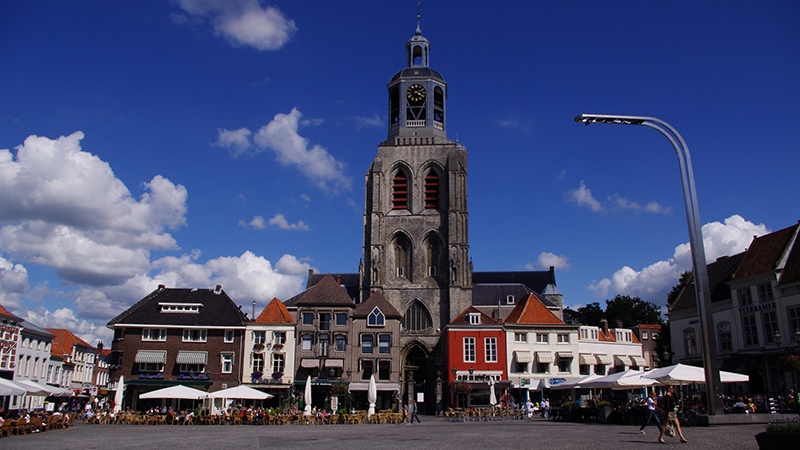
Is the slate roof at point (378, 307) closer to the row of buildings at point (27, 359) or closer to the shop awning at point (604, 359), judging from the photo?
the shop awning at point (604, 359)

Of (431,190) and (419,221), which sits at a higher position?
(431,190)

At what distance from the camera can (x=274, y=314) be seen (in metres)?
47.2

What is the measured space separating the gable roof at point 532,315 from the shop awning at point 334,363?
43.9 ft

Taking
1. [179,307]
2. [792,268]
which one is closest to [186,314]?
[179,307]

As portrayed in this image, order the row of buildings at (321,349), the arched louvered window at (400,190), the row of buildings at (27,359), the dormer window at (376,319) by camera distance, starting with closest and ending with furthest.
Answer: the row of buildings at (27,359) → the row of buildings at (321,349) → the dormer window at (376,319) → the arched louvered window at (400,190)

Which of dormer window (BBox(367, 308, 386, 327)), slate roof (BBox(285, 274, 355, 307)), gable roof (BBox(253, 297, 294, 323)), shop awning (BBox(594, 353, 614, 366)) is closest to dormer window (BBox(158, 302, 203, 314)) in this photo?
gable roof (BBox(253, 297, 294, 323))

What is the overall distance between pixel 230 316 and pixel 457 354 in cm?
1722

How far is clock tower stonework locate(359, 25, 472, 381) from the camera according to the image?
57.5 metres

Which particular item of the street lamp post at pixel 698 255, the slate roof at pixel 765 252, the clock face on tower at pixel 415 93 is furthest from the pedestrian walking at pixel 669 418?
the clock face on tower at pixel 415 93

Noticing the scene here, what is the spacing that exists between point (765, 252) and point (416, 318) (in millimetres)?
31215

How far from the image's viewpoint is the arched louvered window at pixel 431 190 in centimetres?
6253

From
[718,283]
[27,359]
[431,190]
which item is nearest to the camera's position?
[718,283]

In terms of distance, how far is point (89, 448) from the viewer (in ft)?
54.3

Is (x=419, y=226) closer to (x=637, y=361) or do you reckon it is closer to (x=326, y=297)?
(x=326, y=297)
